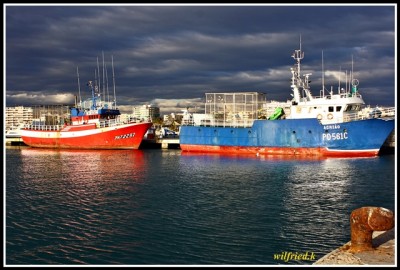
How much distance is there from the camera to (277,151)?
51344 mm

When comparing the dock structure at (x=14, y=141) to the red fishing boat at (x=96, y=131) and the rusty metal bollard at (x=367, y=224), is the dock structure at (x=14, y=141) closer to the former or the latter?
the red fishing boat at (x=96, y=131)

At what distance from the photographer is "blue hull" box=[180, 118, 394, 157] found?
4566cm

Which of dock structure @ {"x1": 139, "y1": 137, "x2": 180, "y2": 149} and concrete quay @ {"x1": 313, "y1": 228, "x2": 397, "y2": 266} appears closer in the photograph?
concrete quay @ {"x1": 313, "y1": 228, "x2": 397, "y2": 266}

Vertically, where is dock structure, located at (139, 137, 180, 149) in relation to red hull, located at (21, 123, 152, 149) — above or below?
below

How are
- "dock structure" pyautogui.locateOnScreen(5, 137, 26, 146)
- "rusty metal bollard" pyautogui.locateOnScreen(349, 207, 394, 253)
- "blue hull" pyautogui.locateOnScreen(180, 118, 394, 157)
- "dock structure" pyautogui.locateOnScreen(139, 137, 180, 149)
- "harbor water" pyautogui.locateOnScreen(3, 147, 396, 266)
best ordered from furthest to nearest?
"dock structure" pyautogui.locateOnScreen(5, 137, 26, 146) < "dock structure" pyautogui.locateOnScreen(139, 137, 180, 149) < "blue hull" pyautogui.locateOnScreen(180, 118, 394, 157) < "harbor water" pyautogui.locateOnScreen(3, 147, 396, 266) < "rusty metal bollard" pyautogui.locateOnScreen(349, 207, 394, 253)

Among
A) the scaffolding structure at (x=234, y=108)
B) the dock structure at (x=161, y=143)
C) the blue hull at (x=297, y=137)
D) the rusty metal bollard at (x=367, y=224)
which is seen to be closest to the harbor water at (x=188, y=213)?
the rusty metal bollard at (x=367, y=224)

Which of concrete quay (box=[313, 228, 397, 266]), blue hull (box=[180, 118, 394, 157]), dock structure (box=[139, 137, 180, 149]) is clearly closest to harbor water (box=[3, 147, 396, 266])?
concrete quay (box=[313, 228, 397, 266])

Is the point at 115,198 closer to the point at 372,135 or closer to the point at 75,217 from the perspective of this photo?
the point at 75,217

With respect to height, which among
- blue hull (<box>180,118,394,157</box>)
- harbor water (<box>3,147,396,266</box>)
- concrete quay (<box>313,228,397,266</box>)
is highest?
blue hull (<box>180,118,394,157</box>)

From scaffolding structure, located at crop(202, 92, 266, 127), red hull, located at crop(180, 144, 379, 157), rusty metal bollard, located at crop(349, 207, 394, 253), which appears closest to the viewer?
rusty metal bollard, located at crop(349, 207, 394, 253)

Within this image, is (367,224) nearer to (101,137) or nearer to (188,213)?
(188,213)

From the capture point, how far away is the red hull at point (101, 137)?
6372 centimetres

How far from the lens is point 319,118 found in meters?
49.0

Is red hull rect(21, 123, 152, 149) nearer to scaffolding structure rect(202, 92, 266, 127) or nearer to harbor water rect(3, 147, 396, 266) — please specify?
scaffolding structure rect(202, 92, 266, 127)
